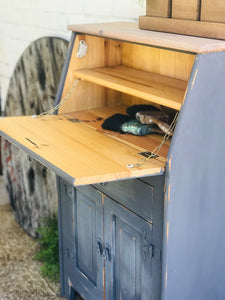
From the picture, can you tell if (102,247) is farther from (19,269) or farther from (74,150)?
(19,269)

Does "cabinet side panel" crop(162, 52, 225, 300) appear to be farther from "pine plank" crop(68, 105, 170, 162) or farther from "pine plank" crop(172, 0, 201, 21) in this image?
"pine plank" crop(172, 0, 201, 21)

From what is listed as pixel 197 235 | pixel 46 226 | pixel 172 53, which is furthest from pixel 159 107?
pixel 46 226

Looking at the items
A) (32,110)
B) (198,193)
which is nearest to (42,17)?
(32,110)

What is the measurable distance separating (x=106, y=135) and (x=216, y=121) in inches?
21.7

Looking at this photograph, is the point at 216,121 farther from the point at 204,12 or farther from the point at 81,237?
the point at 81,237

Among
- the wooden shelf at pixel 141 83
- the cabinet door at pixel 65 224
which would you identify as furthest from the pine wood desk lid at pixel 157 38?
the cabinet door at pixel 65 224

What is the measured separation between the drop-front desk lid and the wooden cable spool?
99 cm

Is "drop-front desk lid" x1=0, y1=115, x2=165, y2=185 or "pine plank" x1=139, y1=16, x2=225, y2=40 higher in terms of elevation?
"pine plank" x1=139, y1=16, x2=225, y2=40

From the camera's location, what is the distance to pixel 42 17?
3375mm

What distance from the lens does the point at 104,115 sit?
8.05 feet

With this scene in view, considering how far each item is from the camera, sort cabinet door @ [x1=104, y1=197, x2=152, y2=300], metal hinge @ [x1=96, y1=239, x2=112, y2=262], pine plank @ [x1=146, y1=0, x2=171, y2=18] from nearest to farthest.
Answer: pine plank @ [x1=146, y1=0, x2=171, y2=18] < cabinet door @ [x1=104, y1=197, x2=152, y2=300] < metal hinge @ [x1=96, y1=239, x2=112, y2=262]

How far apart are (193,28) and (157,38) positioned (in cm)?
17

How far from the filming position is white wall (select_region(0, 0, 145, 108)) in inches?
107

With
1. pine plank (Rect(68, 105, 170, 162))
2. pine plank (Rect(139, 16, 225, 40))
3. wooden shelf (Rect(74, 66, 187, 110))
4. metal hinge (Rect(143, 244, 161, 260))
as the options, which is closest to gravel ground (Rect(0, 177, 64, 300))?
metal hinge (Rect(143, 244, 161, 260))
